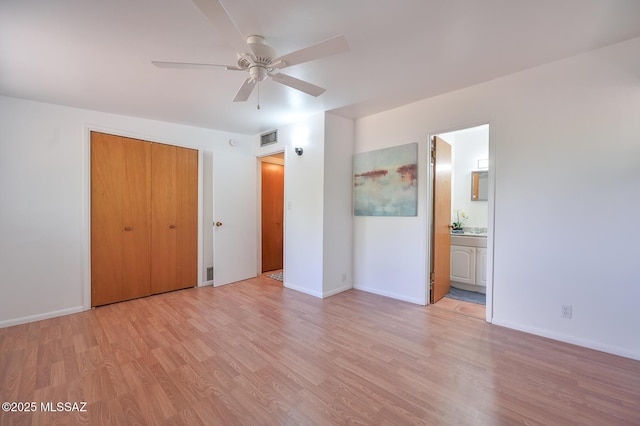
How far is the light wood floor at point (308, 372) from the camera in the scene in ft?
5.06

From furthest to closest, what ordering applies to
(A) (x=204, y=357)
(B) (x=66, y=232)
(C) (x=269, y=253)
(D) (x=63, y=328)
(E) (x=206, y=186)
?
(C) (x=269, y=253)
(E) (x=206, y=186)
(B) (x=66, y=232)
(D) (x=63, y=328)
(A) (x=204, y=357)

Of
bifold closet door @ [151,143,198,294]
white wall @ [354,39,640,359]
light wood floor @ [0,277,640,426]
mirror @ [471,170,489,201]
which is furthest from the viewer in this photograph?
mirror @ [471,170,489,201]

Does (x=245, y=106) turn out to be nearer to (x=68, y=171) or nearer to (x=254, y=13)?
(x=254, y=13)

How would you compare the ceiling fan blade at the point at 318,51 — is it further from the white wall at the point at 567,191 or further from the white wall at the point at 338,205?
the white wall at the point at 567,191

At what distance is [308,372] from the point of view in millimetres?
1930

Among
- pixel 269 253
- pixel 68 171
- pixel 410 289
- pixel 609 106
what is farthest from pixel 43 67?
pixel 609 106

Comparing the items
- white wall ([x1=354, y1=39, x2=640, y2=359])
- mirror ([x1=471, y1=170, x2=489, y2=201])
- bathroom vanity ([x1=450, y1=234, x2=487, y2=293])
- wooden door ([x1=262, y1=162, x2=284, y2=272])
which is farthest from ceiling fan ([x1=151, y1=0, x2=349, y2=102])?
mirror ([x1=471, y1=170, x2=489, y2=201])

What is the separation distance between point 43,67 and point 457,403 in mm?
4028

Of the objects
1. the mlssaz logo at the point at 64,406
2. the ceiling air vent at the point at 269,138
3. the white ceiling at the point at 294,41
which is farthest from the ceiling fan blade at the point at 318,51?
the mlssaz logo at the point at 64,406

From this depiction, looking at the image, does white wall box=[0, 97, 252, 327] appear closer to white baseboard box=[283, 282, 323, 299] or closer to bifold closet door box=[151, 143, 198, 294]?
bifold closet door box=[151, 143, 198, 294]

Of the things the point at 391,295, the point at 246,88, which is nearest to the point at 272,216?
the point at 391,295

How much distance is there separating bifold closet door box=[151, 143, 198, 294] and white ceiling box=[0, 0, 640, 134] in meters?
1.02

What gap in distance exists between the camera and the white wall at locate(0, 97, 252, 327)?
9.13ft

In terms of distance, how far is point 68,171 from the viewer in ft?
10.1
